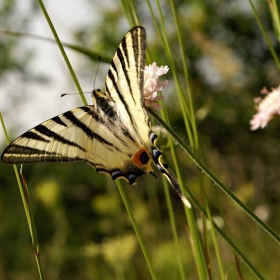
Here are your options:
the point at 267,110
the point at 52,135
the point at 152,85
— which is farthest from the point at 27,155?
the point at 267,110

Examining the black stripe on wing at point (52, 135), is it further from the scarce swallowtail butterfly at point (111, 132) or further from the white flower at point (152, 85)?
the white flower at point (152, 85)

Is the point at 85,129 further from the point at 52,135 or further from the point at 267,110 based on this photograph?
the point at 267,110

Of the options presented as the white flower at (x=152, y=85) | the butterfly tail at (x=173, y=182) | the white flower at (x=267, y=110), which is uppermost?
the white flower at (x=152, y=85)

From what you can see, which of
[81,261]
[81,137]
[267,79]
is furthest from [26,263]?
[81,137]

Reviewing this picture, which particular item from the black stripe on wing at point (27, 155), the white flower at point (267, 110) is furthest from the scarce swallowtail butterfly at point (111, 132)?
the white flower at point (267, 110)

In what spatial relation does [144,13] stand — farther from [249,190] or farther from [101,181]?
[249,190]
